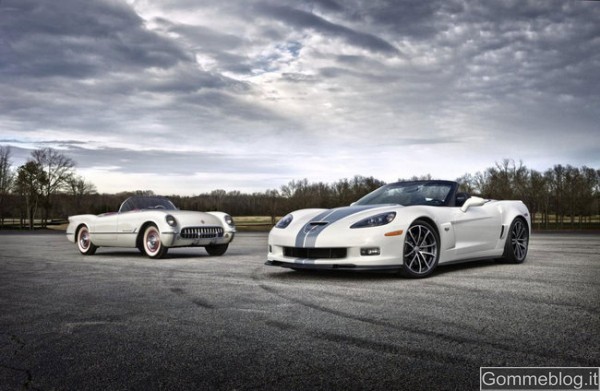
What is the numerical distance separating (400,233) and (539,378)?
3960mm

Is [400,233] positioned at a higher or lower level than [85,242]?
higher

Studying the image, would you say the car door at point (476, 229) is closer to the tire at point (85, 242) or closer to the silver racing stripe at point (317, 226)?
the silver racing stripe at point (317, 226)

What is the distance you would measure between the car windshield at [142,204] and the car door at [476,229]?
678cm

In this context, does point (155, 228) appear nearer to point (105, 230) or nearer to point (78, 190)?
point (105, 230)

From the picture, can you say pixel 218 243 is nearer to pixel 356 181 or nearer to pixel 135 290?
pixel 135 290

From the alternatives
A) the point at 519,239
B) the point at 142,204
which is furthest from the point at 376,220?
the point at 142,204

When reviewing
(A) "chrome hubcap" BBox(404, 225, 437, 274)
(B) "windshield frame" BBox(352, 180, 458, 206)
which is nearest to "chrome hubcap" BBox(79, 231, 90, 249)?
(B) "windshield frame" BBox(352, 180, 458, 206)

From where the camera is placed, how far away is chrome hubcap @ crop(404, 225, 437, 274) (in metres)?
7.03

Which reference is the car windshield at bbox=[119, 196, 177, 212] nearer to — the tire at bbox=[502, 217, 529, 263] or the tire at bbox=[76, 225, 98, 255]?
the tire at bbox=[76, 225, 98, 255]

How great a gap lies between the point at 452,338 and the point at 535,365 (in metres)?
0.71

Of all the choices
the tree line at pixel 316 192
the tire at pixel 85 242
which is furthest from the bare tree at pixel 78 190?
the tire at pixel 85 242

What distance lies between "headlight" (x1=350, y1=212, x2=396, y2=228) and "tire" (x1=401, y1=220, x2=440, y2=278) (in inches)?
11.2

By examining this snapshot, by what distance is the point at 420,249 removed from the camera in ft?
23.5

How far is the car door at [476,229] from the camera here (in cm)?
782
